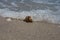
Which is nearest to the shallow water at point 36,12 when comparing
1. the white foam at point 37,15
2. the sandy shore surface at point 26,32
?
the white foam at point 37,15

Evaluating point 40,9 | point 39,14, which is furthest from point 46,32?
point 40,9

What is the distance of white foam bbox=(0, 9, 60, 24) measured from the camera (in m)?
5.18

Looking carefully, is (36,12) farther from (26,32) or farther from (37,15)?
(26,32)

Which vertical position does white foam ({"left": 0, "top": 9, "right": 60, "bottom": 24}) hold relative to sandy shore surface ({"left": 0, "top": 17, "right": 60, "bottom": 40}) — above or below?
above

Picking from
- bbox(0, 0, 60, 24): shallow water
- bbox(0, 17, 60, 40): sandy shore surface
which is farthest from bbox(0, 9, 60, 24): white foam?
bbox(0, 17, 60, 40): sandy shore surface

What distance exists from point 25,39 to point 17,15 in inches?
86.1

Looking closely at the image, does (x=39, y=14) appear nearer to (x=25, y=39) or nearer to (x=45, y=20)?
(x=45, y=20)

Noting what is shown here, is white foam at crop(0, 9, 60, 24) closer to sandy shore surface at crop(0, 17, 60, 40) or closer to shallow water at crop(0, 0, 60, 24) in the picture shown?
shallow water at crop(0, 0, 60, 24)

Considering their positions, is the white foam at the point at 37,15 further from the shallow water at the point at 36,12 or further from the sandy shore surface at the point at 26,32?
the sandy shore surface at the point at 26,32

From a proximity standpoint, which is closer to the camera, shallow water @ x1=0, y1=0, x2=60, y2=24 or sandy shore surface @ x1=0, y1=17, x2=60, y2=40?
sandy shore surface @ x1=0, y1=17, x2=60, y2=40

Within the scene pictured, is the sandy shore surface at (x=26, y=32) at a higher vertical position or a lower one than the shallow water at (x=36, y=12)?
lower

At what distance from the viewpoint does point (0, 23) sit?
436cm

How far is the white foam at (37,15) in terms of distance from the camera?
518cm

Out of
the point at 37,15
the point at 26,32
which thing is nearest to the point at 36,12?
the point at 37,15
